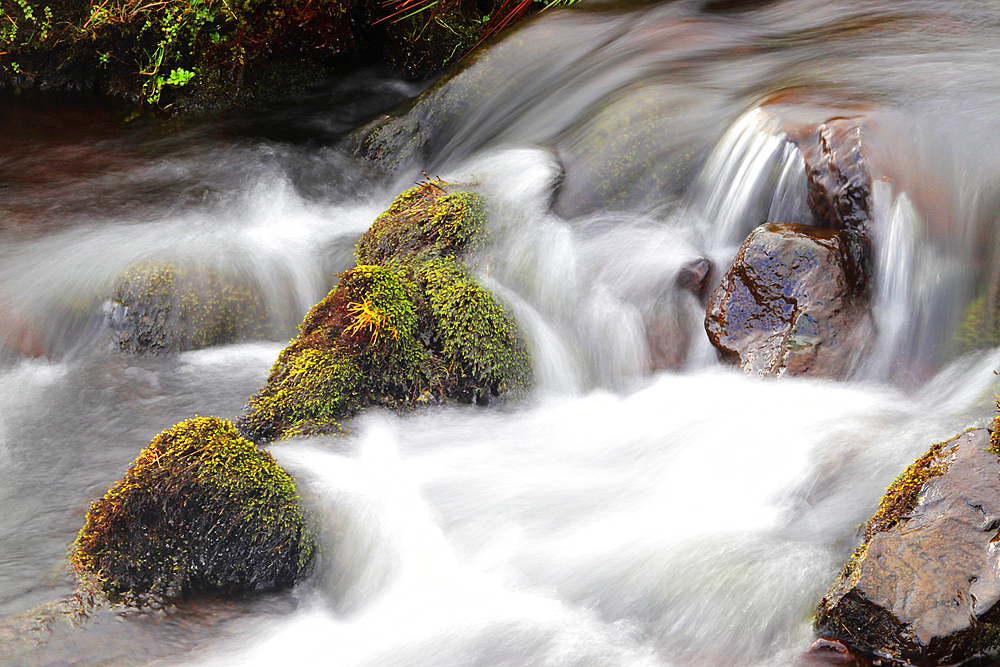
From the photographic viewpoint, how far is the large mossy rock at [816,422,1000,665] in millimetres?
2549

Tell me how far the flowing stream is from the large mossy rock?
0.23 meters

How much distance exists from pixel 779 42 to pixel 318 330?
3.91 meters

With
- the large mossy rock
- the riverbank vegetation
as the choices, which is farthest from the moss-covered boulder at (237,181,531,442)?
the riverbank vegetation

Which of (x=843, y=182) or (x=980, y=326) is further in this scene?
(x=843, y=182)

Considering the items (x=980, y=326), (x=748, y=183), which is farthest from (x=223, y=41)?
(x=980, y=326)

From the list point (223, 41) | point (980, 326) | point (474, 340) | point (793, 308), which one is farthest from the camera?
point (223, 41)

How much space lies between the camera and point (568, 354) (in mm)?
4762

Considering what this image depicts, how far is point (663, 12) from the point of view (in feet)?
21.6

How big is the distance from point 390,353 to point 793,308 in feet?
6.53

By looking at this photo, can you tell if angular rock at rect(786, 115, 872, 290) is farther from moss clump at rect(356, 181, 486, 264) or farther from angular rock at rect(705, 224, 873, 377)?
moss clump at rect(356, 181, 486, 264)

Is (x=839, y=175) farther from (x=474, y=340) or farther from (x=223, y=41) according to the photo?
(x=223, y=41)

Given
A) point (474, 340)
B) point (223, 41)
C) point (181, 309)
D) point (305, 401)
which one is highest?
point (223, 41)

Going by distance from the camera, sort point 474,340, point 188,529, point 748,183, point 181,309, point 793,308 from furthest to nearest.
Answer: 1. point 181,309
2. point 748,183
3. point 474,340
4. point 793,308
5. point 188,529

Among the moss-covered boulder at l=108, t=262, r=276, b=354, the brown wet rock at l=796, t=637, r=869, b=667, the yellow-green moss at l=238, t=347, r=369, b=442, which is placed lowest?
the brown wet rock at l=796, t=637, r=869, b=667
